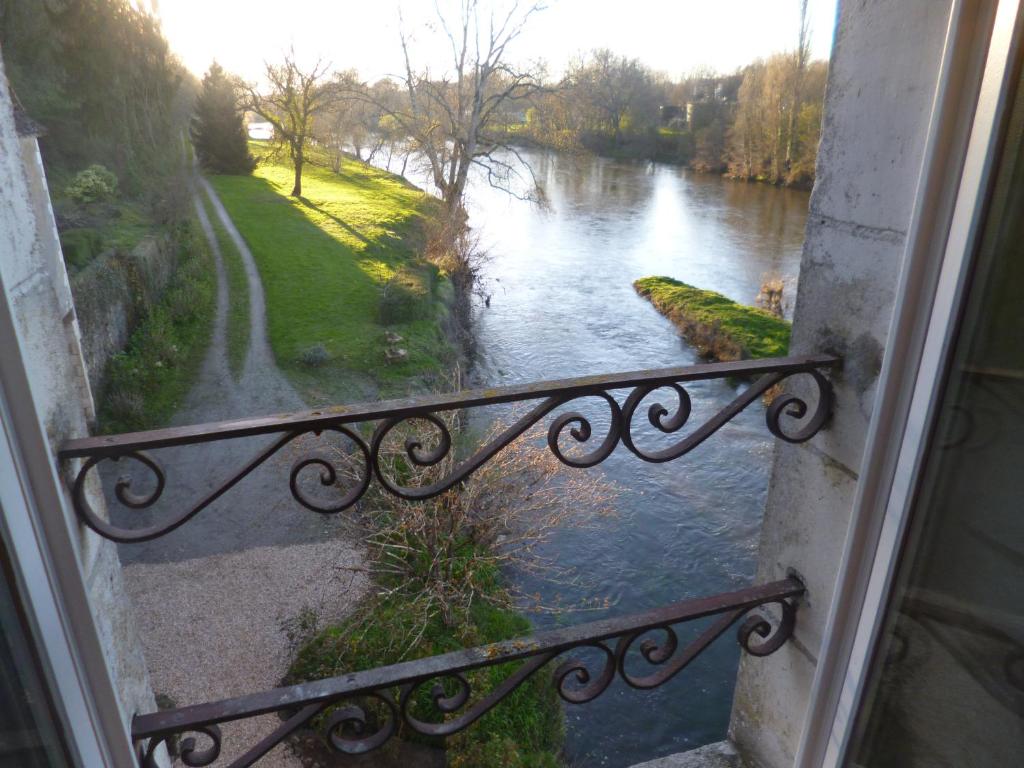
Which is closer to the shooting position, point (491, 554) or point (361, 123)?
point (491, 554)

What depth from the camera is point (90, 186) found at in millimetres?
13055

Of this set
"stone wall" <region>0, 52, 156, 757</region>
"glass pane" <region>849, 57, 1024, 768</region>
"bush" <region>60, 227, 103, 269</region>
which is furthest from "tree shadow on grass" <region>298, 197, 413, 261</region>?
"glass pane" <region>849, 57, 1024, 768</region>

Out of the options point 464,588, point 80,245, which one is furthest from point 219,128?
point 464,588

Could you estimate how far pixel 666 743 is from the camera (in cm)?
681

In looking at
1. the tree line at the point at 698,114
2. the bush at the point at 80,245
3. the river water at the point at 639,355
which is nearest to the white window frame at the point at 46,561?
the river water at the point at 639,355

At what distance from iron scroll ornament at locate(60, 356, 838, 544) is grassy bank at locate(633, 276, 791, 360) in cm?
1364

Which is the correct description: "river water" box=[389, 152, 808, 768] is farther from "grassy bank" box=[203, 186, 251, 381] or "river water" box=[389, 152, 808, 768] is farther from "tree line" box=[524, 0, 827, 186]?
"grassy bank" box=[203, 186, 251, 381]

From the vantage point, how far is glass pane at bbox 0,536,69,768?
982 millimetres

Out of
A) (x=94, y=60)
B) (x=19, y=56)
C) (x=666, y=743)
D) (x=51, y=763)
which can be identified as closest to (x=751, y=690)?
(x=51, y=763)

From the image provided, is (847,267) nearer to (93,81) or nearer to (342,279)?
(93,81)

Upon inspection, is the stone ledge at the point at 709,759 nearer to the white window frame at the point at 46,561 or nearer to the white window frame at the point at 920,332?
the white window frame at the point at 920,332

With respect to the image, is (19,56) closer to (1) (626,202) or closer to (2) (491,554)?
(2) (491,554)

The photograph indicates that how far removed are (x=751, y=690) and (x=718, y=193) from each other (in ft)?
90.7

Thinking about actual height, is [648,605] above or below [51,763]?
below
